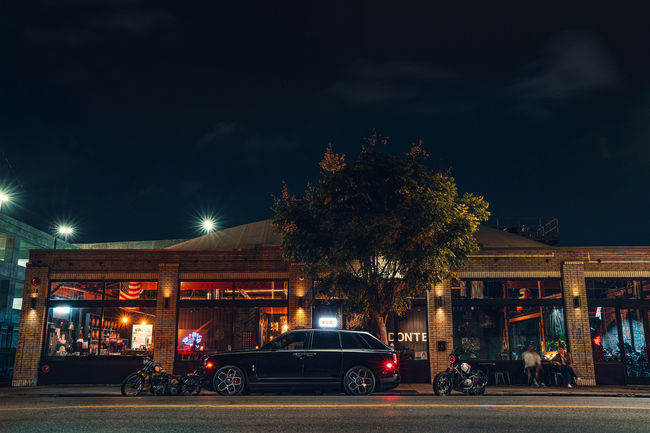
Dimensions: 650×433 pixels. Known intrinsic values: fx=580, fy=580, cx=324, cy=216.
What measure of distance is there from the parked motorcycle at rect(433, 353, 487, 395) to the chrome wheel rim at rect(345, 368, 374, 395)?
2.68 m

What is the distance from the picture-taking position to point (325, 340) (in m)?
15.3

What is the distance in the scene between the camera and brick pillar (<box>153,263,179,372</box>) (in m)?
21.6

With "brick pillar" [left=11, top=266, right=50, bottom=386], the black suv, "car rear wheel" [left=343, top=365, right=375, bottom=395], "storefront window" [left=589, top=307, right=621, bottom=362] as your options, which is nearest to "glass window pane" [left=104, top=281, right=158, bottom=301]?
"brick pillar" [left=11, top=266, right=50, bottom=386]

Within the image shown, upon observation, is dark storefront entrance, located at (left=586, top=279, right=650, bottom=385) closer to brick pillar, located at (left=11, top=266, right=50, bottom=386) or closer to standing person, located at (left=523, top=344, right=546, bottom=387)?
standing person, located at (left=523, top=344, right=546, bottom=387)

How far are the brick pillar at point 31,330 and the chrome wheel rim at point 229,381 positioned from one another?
10493 mm

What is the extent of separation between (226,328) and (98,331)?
4.84 metres

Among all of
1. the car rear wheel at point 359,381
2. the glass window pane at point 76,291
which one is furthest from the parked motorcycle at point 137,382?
the glass window pane at point 76,291

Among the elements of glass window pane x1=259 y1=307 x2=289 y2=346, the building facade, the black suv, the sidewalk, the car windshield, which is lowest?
the sidewalk

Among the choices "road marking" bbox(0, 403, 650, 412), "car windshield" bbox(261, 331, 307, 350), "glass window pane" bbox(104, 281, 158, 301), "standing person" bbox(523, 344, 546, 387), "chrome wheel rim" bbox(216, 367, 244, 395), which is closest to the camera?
"road marking" bbox(0, 403, 650, 412)

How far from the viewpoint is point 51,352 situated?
71.3 ft

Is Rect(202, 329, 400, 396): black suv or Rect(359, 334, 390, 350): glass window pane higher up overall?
Rect(359, 334, 390, 350): glass window pane

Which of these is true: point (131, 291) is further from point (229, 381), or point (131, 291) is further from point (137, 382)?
point (229, 381)

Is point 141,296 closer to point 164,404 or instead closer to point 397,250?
point 397,250

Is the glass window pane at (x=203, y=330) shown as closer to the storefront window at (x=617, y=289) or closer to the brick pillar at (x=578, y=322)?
the brick pillar at (x=578, y=322)
